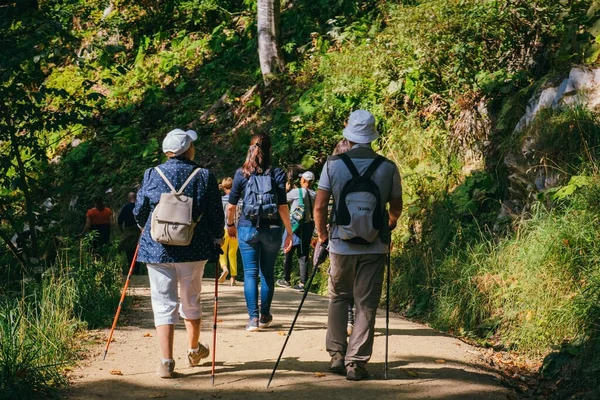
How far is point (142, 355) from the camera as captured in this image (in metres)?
8.54

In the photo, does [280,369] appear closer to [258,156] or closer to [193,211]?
[193,211]

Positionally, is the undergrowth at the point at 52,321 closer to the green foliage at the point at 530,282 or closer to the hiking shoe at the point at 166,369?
the hiking shoe at the point at 166,369

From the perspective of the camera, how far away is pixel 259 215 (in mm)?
9469

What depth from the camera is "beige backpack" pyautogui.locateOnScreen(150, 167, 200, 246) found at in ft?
23.6

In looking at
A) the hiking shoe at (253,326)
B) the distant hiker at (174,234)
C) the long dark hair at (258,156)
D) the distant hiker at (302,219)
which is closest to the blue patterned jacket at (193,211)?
the distant hiker at (174,234)

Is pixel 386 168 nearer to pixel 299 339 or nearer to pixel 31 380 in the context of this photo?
pixel 299 339

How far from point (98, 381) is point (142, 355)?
1128 millimetres

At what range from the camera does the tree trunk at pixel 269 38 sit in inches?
853

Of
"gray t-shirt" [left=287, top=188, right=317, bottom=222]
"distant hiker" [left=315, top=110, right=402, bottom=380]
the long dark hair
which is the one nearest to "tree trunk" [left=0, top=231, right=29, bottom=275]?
the long dark hair

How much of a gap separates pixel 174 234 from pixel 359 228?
1577 mm

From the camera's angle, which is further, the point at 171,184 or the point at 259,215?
the point at 259,215

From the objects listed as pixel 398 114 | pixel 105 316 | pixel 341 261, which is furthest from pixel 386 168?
pixel 398 114

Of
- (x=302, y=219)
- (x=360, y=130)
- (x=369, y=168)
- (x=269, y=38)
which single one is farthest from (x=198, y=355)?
(x=269, y=38)

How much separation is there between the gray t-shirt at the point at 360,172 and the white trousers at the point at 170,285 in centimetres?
123
